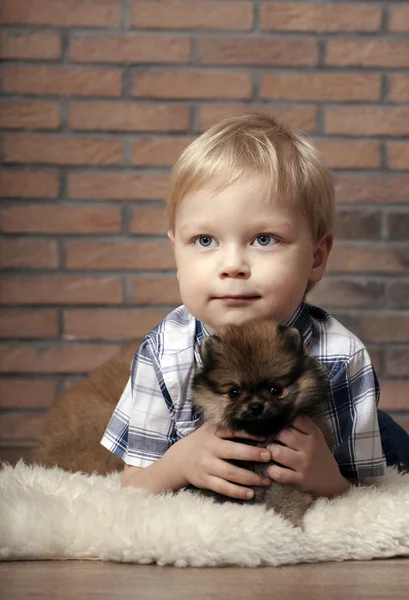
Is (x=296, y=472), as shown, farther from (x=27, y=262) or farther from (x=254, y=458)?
(x=27, y=262)

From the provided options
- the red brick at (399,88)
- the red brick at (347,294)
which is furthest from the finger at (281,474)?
the red brick at (399,88)

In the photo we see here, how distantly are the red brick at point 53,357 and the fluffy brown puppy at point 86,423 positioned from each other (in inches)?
23.2

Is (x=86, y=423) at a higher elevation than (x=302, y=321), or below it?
below

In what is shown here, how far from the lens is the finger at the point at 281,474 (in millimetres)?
1269

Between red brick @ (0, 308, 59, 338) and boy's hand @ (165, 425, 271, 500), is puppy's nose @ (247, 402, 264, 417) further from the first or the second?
red brick @ (0, 308, 59, 338)

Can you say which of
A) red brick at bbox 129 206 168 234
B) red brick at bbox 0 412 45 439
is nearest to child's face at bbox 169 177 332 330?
red brick at bbox 129 206 168 234

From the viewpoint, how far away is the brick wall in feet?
8.57

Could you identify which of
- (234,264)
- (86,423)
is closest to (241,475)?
(234,264)

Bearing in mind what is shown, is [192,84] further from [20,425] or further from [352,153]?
[20,425]

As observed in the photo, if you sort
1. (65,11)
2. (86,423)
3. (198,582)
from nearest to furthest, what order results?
(198,582) → (86,423) → (65,11)

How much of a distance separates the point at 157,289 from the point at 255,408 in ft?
4.94

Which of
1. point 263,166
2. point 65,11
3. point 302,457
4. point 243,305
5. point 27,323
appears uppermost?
point 65,11

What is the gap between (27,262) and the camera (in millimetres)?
2652

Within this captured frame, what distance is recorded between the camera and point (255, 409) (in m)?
1.18
